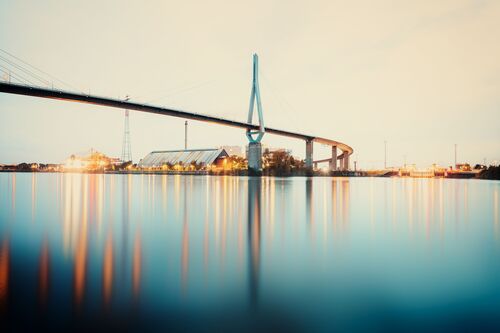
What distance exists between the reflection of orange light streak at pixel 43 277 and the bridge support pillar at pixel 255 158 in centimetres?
4438

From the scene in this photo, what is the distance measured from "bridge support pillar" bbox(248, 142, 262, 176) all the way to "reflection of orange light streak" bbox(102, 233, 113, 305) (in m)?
44.0

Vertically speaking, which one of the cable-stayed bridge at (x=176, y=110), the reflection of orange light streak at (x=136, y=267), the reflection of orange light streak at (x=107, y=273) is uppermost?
the cable-stayed bridge at (x=176, y=110)

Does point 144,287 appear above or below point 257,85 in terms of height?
below

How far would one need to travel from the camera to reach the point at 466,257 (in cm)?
586

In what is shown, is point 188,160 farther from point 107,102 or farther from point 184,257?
point 184,257

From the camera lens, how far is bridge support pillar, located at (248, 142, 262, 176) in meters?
50.0

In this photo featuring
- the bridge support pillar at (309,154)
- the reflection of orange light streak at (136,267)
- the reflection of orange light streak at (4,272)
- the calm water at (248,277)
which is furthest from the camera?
the bridge support pillar at (309,154)

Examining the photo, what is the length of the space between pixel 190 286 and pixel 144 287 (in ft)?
1.72

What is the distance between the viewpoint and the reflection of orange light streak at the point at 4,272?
3.43 metres

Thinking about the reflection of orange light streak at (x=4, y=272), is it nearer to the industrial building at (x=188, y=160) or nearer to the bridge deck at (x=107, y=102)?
the bridge deck at (x=107, y=102)

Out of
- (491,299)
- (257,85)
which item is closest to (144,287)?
(491,299)

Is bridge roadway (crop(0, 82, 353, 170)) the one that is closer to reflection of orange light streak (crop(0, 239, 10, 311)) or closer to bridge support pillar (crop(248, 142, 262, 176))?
bridge support pillar (crop(248, 142, 262, 176))

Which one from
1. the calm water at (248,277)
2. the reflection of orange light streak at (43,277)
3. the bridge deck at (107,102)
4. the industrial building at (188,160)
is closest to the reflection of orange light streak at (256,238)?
the calm water at (248,277)

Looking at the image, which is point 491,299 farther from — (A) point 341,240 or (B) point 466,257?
(A) point 341,240
